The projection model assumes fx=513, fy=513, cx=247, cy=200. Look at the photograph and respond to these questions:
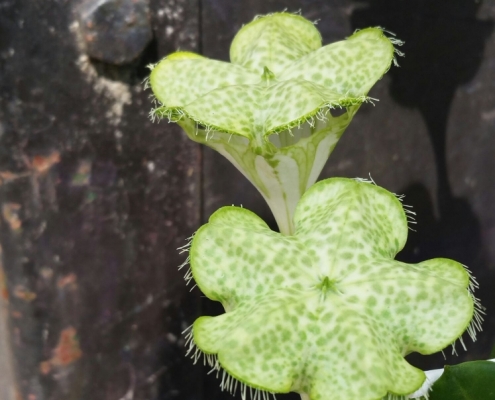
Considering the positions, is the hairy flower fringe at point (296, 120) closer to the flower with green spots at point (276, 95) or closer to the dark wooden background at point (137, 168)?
the flower with green spots at point (276, 95)

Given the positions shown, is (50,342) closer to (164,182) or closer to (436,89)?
(164,182)

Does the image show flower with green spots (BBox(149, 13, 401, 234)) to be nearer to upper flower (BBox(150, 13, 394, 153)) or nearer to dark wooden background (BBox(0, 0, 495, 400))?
upper flower (BBox(150, 13, 394, 153))

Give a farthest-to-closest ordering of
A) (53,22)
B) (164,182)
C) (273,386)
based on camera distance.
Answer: (164,182), (53,22), (273,386)

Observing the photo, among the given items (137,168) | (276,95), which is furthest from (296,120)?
(137,168)

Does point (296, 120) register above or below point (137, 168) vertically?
above

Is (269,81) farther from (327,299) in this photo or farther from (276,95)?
(327,299)

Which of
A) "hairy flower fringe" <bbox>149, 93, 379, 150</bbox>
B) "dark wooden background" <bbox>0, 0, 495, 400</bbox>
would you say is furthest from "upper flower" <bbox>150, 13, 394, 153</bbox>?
"dark wooden background" <bbox>0, 0, 495, 400</bbox>

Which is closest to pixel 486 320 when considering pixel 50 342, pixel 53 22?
pixel 50 342
